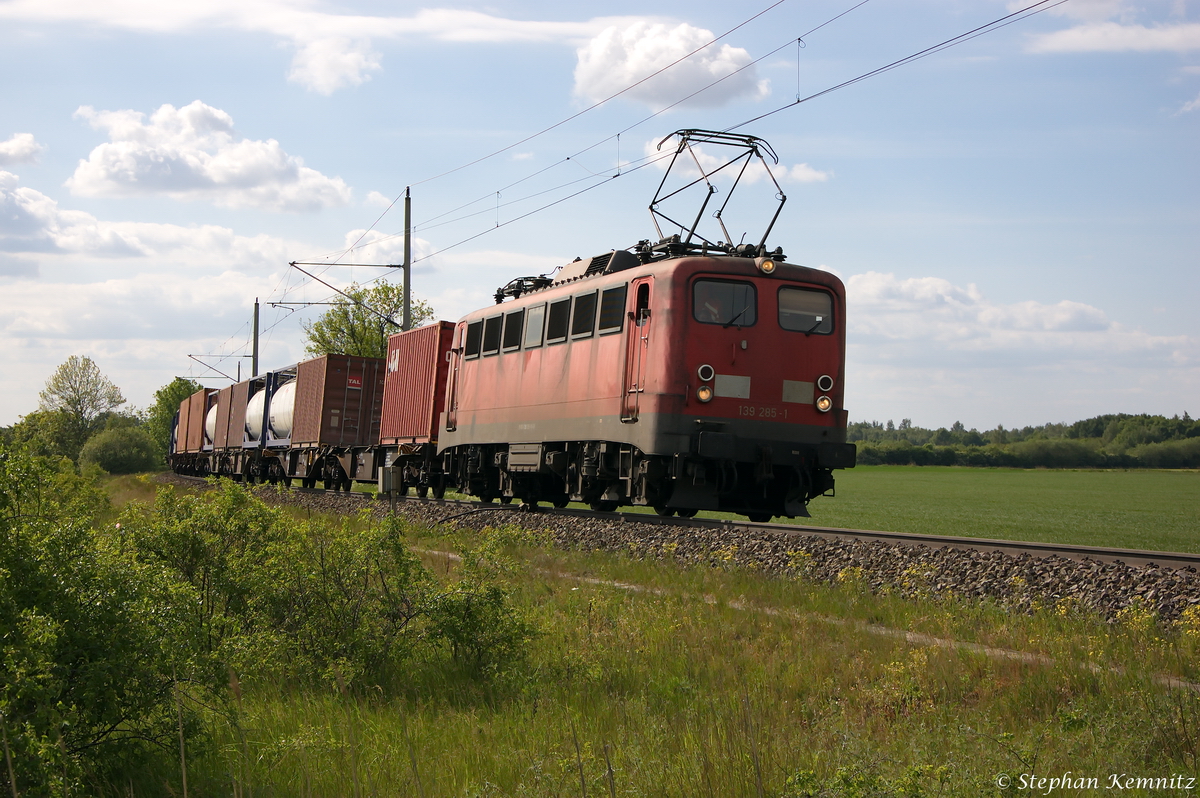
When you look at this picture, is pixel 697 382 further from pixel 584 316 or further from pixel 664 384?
pixel 584 316

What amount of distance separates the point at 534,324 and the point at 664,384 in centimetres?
418

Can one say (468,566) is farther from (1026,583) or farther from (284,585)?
(1026,583)

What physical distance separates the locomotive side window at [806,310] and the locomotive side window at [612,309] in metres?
2.33

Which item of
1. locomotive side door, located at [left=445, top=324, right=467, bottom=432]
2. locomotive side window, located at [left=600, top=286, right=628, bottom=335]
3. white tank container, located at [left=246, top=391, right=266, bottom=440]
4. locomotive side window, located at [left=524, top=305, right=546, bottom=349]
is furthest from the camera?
white tank container, located at [left=246, top=391, right=266, bottom=440]

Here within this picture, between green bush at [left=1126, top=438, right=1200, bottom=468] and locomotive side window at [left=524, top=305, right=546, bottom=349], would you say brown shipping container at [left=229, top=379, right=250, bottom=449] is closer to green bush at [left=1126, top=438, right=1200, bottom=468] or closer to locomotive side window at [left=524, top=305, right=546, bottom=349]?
locomotive side window at [left=524, top=305, right=546, bottom=349]

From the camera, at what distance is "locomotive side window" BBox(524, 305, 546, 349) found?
56.0ft

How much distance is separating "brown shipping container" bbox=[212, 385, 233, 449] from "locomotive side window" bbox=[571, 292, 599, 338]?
2837cm

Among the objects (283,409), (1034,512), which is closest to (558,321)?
(283,409)

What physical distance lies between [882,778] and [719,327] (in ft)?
33.3

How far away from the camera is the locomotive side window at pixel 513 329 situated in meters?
17.9

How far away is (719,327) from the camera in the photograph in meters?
14.1

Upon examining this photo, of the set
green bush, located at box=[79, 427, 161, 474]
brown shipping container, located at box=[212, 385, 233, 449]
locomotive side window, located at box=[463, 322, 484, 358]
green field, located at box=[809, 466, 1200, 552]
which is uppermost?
locomotive side window, located at box=[463, 322, 484, 358]

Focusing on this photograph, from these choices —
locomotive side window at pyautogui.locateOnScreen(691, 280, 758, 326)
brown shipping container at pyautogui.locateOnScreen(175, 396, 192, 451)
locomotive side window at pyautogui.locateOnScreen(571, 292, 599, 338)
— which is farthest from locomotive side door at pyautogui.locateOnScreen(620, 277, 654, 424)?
brown shipping container at pyautogui.locateOnScreen(175, 396, 192, 451)

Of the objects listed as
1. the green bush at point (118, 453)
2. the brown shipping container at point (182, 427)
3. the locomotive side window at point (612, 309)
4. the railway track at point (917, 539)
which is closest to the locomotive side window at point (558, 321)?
the locomotive side window at point (612, 309)
